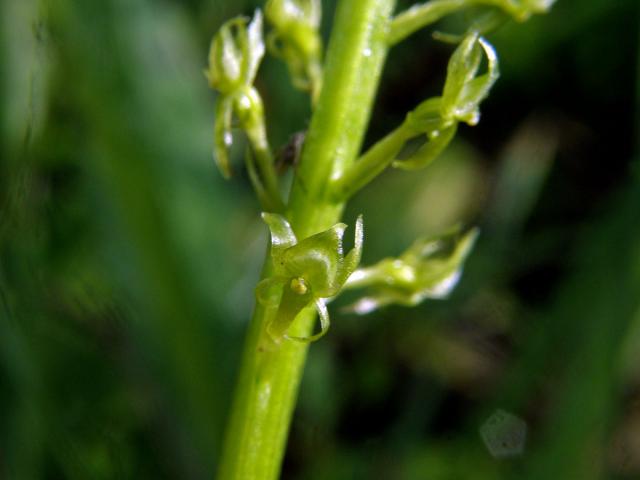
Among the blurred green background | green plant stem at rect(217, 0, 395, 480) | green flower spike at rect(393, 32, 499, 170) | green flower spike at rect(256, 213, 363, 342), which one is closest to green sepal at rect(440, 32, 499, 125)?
green flower spike at rect(393, 32, 499, 170)

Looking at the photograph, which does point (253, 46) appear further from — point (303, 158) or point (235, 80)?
point (303, 158)

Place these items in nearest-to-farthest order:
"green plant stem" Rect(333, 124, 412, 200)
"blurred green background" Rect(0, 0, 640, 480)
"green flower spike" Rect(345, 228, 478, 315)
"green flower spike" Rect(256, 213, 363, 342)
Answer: "green flower spike" Rect(256, 213, 363, 342), "green plant stem" Rect(333, 124, 412, 200), "green flower spike" Rect(345, 228, 478, 315), "blurred green background" Rect(0, 0, 640, 480)

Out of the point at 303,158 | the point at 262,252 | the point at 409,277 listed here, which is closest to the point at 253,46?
the point at 303,158

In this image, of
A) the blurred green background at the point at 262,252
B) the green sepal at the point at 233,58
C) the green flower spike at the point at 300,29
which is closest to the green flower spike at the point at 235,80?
the green sepal at the point at 233,58

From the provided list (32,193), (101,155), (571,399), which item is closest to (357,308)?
(571,399)

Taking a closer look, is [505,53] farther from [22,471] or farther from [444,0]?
[22,471]

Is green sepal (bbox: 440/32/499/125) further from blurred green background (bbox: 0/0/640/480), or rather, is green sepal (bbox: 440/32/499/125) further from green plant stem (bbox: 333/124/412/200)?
blurred green background (bbox: 0/0/640/480)
